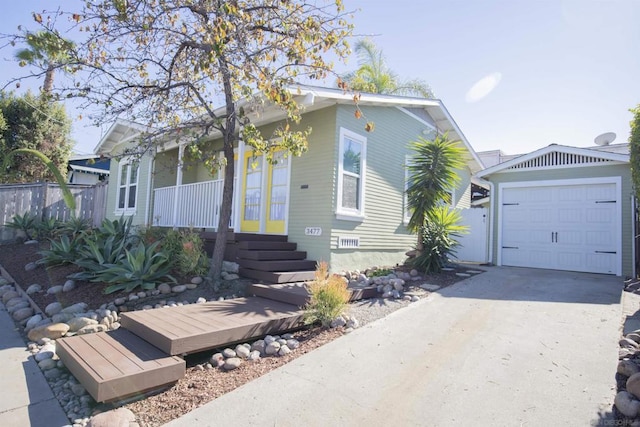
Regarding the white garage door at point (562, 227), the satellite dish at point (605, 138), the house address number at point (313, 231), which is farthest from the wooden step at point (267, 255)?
the satellite dish at point (605, 138)

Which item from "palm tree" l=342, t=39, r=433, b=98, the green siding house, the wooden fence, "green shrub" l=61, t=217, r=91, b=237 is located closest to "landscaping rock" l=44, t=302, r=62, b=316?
the green siding house

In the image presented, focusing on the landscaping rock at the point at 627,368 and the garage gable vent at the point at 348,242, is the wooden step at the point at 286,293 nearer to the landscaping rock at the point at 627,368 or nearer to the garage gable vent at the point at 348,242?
the garage gable vent at the point at 348,242

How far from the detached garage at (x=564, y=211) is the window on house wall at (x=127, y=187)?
11266mm

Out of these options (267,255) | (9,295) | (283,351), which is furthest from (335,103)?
(9,295)

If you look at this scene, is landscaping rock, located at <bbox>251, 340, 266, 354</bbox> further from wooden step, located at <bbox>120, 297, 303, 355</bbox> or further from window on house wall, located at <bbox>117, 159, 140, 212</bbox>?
window on house wall, located at <bbox>117, 159, 140, 212</bbox>

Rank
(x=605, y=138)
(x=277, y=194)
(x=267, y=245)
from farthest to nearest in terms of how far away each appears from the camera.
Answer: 1. (x=605, y=138)
2. (x=277, y=194)
3. (x=267, y=245)

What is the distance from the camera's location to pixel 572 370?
10.3 feet

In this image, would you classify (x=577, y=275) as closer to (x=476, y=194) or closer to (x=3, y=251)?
(x=476, y=194)

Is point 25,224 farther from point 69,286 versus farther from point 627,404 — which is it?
point 627,404

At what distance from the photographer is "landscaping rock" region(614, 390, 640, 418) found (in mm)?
2357

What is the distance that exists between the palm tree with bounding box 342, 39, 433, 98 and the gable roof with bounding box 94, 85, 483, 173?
637 centimetres

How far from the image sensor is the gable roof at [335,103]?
654 centimetres

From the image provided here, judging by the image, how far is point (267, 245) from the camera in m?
7.05

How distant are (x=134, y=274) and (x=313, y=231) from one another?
3.31m
